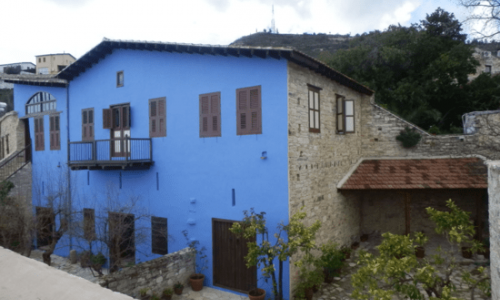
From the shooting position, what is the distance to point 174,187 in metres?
11.1

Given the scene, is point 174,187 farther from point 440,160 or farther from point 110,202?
point 440,160

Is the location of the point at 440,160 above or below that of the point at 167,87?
below

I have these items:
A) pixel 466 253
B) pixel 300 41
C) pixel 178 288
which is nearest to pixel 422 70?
pixel 466 253

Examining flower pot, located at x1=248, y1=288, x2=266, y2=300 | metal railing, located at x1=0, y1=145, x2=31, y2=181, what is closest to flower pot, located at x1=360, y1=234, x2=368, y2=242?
flower pot, located at x1=248, y1=288, x2=266, y2=300

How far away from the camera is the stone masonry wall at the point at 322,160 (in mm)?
9281

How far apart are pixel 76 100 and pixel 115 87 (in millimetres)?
2347

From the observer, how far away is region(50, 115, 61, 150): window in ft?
47.6

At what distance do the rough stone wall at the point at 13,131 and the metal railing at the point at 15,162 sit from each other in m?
0.30

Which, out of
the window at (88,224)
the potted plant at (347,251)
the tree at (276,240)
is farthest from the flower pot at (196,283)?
the potted plant at (347,251)

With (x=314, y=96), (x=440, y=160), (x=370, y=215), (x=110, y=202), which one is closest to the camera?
(x=314, y=96)

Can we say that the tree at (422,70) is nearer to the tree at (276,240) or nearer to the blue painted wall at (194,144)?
the blue painted wall at (194,144)

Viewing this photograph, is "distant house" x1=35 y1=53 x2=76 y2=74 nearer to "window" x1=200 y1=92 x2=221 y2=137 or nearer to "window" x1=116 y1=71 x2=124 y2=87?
"window" x1=116 y1=71 x2=124 y2=87

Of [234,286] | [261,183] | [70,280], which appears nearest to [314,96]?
[261,183]

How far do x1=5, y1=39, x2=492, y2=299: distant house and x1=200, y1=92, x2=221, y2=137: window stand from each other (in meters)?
0.04
